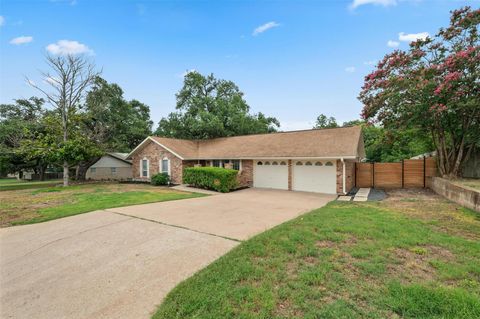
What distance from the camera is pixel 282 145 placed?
610 inches

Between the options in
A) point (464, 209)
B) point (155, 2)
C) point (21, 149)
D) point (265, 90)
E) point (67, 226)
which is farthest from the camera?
point (265, 90)

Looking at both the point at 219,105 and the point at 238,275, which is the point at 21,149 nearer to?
the point at 219,105

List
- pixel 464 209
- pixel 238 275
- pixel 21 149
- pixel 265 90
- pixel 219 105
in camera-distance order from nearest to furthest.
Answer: pixel 238 275 → pixel 464 209 → pixel 21 149 → pixel 265 90 → pixel 219 105

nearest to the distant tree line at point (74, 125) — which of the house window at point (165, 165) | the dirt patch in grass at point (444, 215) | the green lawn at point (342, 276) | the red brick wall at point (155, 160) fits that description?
the red brick wall at point (155, 160)

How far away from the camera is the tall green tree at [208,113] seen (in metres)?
23.0

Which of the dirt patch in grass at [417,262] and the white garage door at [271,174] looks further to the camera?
the white garage door at [271,174]

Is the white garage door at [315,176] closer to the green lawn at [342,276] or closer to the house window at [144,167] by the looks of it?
the green lawn at [342,276]

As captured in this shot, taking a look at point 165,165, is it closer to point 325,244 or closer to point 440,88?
point 325,244

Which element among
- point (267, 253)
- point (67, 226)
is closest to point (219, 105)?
point (67, 226)

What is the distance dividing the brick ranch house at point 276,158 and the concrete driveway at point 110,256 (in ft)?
19.2

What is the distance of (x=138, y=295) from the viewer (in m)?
3.12

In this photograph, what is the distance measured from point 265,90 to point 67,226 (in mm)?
17628

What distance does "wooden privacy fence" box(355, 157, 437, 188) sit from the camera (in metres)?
13.3

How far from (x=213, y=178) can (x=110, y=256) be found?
9.63 meters
